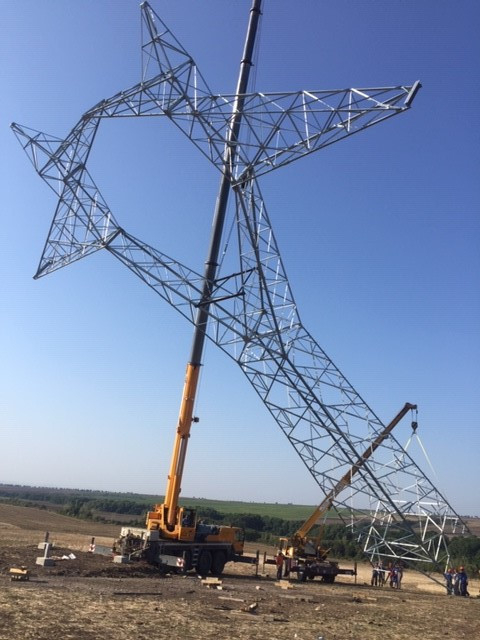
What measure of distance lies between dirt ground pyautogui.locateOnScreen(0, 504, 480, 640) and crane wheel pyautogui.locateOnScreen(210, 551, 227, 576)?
6.06 feet

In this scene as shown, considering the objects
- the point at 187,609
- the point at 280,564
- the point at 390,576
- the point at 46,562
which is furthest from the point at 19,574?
the point at 390,576

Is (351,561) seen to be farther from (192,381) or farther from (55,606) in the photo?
(55,606)

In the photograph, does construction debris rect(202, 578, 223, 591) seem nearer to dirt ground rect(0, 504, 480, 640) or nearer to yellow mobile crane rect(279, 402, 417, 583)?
dirt ground rect(0, 504, 480, 640)

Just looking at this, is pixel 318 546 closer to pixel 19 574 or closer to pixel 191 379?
pixel 191 379

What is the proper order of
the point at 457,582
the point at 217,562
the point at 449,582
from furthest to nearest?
the point at 457,582, the point at 449,582, the point at 217,562

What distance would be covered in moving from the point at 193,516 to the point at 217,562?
2.44 m

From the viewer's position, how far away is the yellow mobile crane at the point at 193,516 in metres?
26.0

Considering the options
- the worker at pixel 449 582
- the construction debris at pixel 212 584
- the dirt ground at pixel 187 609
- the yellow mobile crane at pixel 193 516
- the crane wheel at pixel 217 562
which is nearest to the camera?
the dirt ground at pixel 187 609

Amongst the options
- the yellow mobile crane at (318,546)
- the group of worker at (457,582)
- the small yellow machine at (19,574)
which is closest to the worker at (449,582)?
the group of worker at (457,582)

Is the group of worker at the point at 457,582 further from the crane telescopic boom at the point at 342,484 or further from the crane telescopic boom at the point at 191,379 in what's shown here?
the crane telescopic boom at the point at 191,379

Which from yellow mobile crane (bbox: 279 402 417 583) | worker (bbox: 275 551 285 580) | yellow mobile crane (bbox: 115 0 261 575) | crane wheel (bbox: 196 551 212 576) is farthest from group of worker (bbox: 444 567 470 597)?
crane wheel (bbox: 196 551 212 576)

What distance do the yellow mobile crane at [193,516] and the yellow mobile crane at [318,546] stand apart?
3.43m

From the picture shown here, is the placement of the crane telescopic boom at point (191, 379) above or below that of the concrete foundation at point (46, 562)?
above

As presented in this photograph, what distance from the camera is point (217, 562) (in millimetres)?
28391
